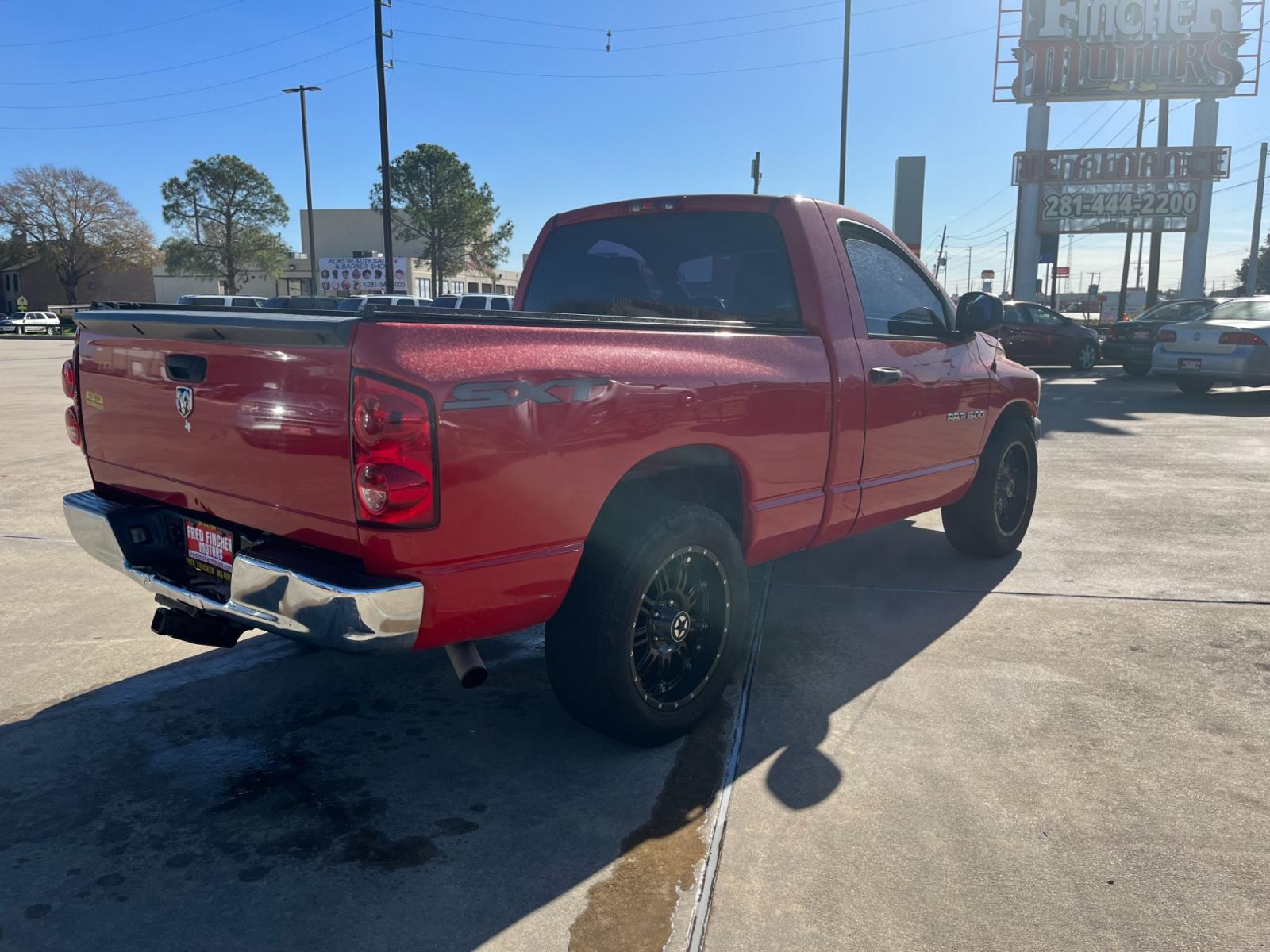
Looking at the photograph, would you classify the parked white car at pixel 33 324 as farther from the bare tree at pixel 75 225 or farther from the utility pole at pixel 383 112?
the utility pole at pixel 383 112

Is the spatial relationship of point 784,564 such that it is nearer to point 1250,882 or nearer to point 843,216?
point 843,216

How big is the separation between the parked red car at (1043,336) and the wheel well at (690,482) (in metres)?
18.0

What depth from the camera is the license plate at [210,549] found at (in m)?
2.96

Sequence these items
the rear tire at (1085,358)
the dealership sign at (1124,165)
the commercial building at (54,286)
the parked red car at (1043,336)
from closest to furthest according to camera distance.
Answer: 1. the parked red car at (1043,336)
2. the rear tire at (1085,358)
3. the dealership sign at (1124,165)
4. the commercial building at (54,286)

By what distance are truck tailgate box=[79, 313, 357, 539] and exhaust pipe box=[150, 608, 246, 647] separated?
1.34ft

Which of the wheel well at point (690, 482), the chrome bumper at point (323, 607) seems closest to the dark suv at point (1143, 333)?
the wheel well at point (690, 482)

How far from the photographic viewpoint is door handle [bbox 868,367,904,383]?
4117 mm

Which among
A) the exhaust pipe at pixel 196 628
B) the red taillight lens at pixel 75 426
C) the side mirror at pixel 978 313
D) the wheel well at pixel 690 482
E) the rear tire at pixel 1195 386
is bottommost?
the exhaust pipe at pixel 196 628

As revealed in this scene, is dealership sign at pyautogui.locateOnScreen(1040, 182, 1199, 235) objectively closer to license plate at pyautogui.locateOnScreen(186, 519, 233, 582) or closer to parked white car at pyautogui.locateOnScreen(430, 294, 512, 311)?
parked white car at pyautogui.locateOnScreen(430, 294, 512, 311)

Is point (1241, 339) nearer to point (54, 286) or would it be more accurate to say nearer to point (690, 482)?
point (690, 482)

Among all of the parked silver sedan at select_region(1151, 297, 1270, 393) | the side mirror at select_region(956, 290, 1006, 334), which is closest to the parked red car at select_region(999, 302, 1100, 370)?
the parked silver sedan at select_region(1151, 297, 1270, 393)

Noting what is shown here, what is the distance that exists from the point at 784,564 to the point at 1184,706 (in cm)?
248

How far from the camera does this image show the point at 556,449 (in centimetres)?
273

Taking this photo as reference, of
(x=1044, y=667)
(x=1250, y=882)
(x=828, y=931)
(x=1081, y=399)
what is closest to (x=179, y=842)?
(x=828, y=931)
